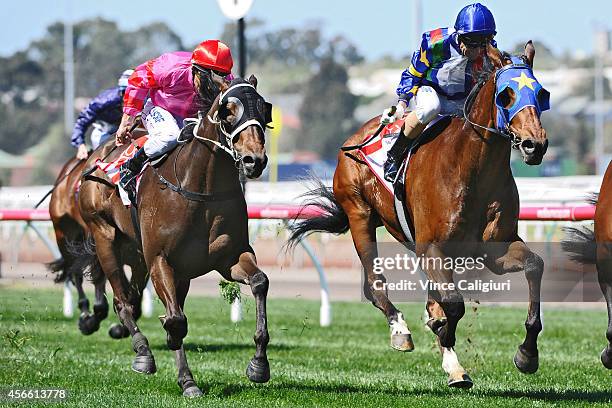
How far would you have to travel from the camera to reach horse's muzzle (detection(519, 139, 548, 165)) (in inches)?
224

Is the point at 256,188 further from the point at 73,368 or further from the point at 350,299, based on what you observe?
the point at 73,368

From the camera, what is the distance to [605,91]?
3688 inches

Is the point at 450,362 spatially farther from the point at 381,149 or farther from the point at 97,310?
the point at 97,310

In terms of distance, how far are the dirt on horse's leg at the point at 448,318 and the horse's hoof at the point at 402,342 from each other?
260 millimetres

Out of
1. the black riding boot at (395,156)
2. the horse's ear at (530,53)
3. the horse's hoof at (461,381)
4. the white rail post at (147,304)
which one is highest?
the horse's ear at (530,53)

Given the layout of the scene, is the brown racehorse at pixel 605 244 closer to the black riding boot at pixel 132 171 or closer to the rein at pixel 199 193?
the rein at pixel 199 193

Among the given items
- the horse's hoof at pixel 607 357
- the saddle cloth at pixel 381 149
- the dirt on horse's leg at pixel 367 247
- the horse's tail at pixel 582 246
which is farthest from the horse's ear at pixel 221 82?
the horse's hoof at pixel 607 357

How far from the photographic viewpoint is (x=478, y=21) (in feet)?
21.0

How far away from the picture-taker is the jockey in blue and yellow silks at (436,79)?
6660 mm

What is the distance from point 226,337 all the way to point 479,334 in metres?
2.04

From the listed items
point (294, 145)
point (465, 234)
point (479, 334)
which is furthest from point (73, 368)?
point (294, 145)

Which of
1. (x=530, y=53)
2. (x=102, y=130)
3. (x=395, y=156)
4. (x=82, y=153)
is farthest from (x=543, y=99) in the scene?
(x=102, y=130)

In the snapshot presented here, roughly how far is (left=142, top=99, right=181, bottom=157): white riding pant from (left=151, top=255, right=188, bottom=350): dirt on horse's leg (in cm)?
69

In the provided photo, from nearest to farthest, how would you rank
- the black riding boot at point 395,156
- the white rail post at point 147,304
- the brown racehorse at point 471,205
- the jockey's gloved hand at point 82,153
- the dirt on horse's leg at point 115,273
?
the brown racehorse at point 471,205 → the black riding boot at point 395,156 → the dirt on horse's leg at point 115,273 → the jockey's gloved hand at point 82,153 → the white rail post at point 147,304
